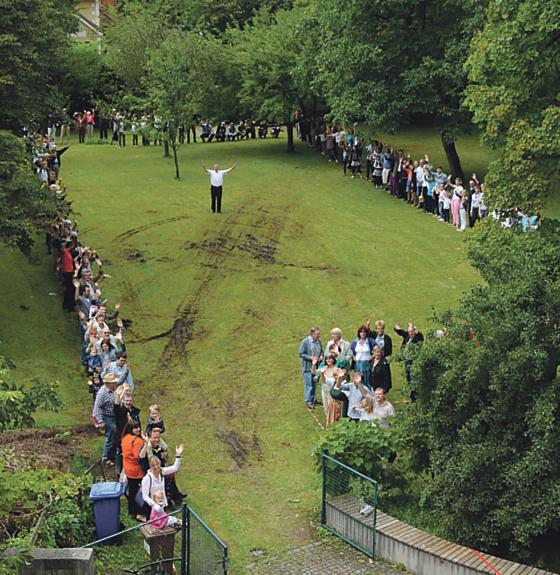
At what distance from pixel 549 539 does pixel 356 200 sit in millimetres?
21687

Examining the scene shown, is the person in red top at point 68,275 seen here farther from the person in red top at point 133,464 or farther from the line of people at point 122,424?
the person in red top at point 133,464

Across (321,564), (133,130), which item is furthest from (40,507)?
(133,130)

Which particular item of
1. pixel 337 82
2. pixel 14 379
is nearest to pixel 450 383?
pixel 14 379

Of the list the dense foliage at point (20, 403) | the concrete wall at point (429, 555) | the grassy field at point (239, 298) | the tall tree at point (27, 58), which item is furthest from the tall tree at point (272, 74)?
the dense foliage at point (20, 403)

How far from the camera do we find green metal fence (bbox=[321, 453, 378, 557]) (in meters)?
14.0

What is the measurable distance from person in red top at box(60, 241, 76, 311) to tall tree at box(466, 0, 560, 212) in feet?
34.0

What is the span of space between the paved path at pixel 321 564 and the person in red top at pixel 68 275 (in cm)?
1203

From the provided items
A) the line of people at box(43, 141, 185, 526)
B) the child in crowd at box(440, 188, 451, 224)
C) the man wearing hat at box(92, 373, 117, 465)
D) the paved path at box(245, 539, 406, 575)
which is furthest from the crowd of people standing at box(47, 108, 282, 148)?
the paved path at box(245, 539, 406, 575)

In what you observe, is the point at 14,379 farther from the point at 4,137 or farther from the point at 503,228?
the point at 503,228

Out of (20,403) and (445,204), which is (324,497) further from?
(445,204)

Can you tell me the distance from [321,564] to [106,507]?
125 inches

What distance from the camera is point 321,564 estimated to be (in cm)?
1372

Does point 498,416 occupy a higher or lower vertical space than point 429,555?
higher

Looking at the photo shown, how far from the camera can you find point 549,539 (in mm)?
13867
